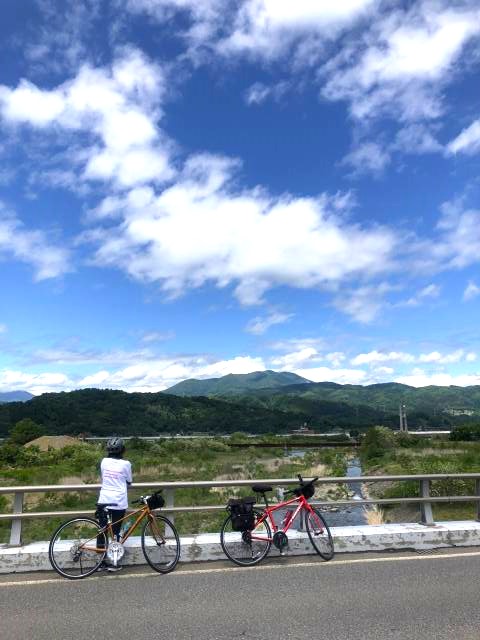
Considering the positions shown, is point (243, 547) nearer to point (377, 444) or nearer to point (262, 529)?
point (262, 529)

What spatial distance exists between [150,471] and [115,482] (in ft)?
149

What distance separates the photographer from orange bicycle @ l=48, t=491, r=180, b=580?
278 inches

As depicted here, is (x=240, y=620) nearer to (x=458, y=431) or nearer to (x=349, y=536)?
(x=349, y=536)

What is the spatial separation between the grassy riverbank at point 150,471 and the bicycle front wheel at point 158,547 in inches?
276

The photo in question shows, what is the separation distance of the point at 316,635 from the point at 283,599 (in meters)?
1.03

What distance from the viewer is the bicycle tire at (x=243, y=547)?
748 cm

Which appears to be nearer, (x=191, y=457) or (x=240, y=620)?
(x=240, y=620)

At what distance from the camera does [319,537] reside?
782 centimetres

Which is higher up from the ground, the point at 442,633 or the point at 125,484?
the point at 125,484

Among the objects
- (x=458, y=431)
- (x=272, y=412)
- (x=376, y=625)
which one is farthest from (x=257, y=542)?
(x=272, y=412)

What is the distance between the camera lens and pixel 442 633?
5062 mm

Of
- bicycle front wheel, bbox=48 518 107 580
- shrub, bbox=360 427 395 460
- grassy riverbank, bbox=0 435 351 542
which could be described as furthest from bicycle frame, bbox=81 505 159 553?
shrub, bbox=360 427 395 460

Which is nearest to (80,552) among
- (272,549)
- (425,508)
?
(272,549)

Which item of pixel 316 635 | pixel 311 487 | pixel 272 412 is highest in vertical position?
pixel 272 412
